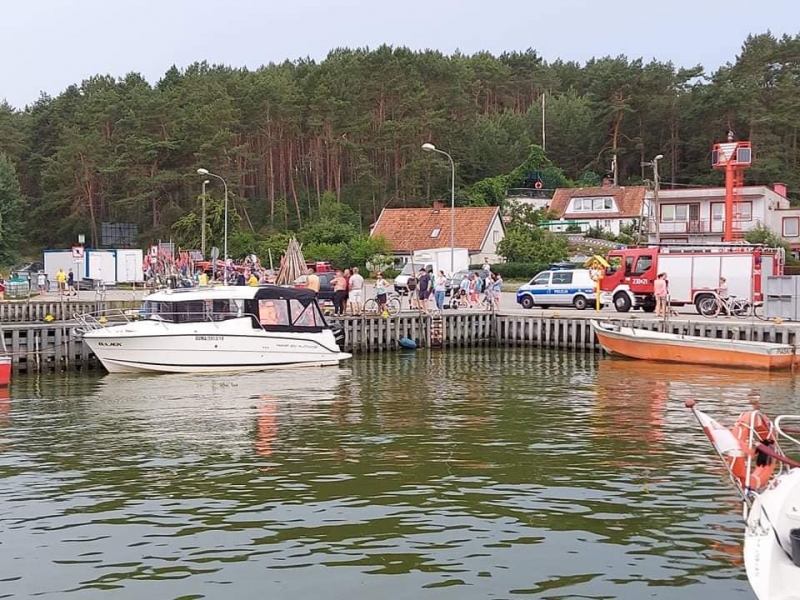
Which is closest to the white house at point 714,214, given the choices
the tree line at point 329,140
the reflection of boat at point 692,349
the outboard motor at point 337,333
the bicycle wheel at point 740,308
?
the tree line at point 329,140

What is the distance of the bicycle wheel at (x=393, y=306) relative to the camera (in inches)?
1420

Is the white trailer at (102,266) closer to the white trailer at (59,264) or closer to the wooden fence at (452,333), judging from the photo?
the white trailer at (59,264)

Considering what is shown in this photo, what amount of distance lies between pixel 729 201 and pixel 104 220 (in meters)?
61.4

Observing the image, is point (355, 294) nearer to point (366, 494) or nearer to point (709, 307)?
point (709, 307)

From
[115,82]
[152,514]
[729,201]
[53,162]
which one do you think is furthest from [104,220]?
[152,514]

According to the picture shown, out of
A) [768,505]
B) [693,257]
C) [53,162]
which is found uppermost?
[53,162]

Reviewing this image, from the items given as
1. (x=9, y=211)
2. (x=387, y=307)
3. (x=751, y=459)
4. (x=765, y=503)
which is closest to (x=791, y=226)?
(x=387, y=307)

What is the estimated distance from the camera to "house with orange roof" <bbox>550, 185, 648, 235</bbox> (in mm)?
82188

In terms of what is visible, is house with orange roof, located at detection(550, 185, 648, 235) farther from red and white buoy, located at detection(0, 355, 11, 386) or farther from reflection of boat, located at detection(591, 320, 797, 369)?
red and white buoy, located at detection(0, 355, 11, 386)

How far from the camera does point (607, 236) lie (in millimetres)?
79938

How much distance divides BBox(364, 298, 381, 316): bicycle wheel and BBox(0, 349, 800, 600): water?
1111 cm

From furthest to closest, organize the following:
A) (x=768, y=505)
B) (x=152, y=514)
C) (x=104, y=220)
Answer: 1. (x=104, y=220)
2. (x=152, y=514)
3. (x=768, y=505)

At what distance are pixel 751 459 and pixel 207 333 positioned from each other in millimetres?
18692

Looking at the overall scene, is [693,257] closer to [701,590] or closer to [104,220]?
[701,590]
